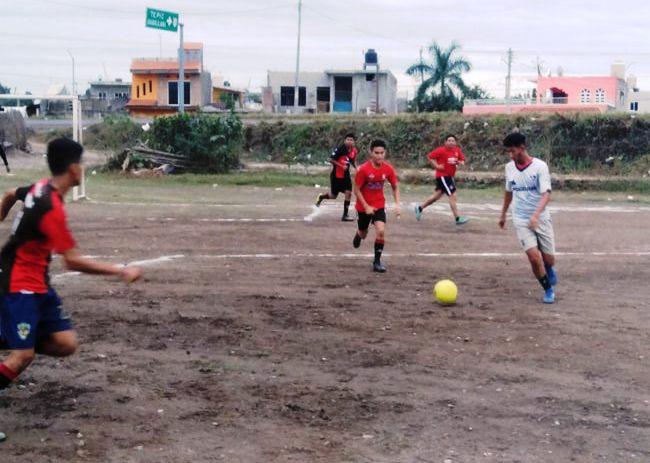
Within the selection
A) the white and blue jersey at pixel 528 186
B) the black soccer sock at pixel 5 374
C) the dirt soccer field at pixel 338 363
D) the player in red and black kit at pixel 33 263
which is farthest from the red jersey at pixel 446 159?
the black soccer sock at pixel 5 374

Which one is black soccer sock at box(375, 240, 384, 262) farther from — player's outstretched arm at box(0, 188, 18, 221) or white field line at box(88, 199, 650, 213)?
white field line at box(88, 199, 650, 213)

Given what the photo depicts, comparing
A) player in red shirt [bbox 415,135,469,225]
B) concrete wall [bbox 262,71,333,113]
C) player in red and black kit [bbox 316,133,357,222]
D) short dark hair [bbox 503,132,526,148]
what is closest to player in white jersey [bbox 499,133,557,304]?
short dark hair [bbox 503,132,526,148]

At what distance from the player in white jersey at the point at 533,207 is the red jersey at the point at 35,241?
20.1 ft

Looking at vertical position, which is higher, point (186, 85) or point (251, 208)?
point (186, 85)

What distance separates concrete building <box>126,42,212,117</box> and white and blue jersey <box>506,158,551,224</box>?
189ft

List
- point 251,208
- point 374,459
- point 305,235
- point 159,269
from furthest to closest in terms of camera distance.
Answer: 1. point 251,208
2. point 305,235
3. point 159,269
4. point 374,459

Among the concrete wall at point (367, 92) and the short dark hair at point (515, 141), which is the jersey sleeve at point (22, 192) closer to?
the short dark hair at point (515, 141)

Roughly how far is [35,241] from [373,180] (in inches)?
291

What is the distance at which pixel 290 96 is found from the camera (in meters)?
69.9

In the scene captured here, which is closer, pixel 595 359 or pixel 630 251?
pixel 595 359

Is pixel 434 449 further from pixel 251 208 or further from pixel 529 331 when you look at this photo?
pixel 251 208

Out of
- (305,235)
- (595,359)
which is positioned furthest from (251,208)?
(595,359)

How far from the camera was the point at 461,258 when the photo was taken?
13.6 m

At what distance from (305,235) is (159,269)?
4.44 meters
